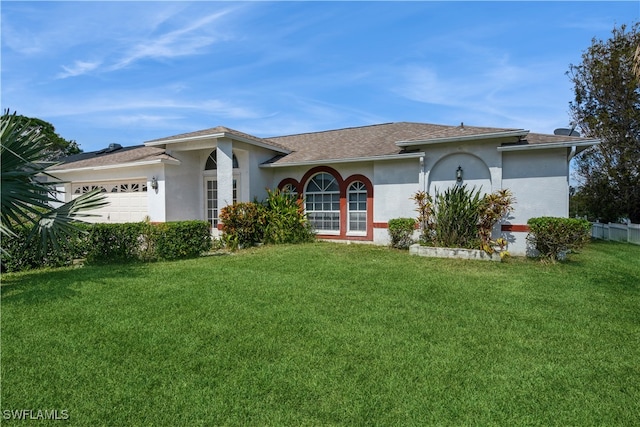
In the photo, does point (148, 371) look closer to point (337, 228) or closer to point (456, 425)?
point (456, 425)

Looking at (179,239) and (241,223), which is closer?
(179,239)

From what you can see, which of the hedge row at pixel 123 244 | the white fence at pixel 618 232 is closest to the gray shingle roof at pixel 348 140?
the hedge row at pixel 123 244

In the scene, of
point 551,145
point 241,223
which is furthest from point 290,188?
point 551,145

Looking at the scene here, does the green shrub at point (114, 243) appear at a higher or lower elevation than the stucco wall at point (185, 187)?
lower

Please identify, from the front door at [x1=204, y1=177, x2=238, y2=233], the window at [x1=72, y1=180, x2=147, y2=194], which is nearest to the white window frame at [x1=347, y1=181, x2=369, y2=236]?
the front door at [x1=204, y1=177, x2=238, y2=233]

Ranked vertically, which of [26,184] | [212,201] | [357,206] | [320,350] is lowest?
[320,350]

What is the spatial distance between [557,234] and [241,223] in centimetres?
1029

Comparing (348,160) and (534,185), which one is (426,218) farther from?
(348,160)

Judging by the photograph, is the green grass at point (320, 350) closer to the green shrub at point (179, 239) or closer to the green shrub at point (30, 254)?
the green shrub at point (30, 254)

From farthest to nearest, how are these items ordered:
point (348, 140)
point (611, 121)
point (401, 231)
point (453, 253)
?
point (611, 121) → point (348, 140) → point (401, 231) → point (453, 253)

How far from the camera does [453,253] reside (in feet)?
36.2

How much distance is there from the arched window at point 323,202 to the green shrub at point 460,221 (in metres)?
4.98

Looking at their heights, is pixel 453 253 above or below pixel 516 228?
below

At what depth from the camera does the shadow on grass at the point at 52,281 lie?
6579mm
